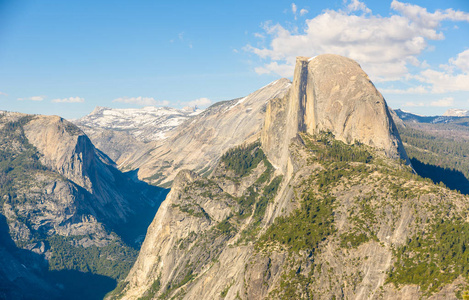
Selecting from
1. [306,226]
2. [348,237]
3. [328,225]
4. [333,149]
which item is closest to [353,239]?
[348,237]

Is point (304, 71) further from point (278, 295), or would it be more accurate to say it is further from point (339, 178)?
point (278, 295)

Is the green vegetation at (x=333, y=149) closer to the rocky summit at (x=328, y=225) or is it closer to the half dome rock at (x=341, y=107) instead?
the rocky summit at (x=328, y=225)

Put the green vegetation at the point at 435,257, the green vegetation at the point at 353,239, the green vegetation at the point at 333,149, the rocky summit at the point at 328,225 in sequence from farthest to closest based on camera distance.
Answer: the green vegetation at the point at 333,149 < the green vegetation at the point at 353,239 < the rocky summit at the point at 328,225 < the green vegetation at the point at 435,257

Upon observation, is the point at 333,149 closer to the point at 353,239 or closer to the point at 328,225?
the point at 328,225

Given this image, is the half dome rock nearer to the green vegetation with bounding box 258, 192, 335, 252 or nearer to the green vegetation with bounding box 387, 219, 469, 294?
the green vegetation with bounding box 258, 192, 335, 252

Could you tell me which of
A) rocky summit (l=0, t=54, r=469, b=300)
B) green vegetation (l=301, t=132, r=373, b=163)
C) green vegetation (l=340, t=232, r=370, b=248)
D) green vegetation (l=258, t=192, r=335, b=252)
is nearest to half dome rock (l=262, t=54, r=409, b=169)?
rocky summit (l=0, t=54, r=469, b=300)

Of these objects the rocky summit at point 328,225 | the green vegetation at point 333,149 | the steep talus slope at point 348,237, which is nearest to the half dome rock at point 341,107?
the rocky summit at point 328,225
